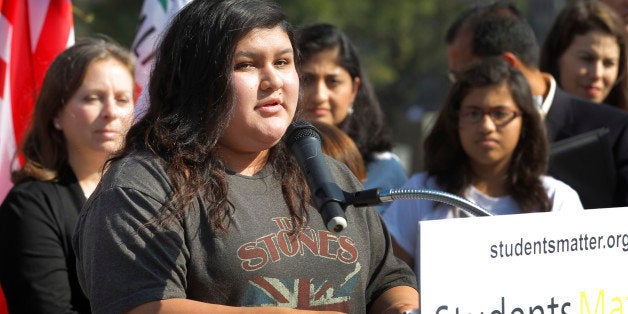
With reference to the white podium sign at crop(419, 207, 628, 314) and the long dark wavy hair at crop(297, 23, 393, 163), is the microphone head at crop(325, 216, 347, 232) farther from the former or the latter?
the long dark wavy hair at crop(297, 23, 393, 163)

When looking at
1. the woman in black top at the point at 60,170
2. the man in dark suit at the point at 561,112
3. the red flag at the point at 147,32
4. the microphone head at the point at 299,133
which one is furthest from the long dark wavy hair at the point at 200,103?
the man in dark suit at the point at 561,112

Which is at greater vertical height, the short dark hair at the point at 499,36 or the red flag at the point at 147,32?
the short dark hair at the point at 499,36

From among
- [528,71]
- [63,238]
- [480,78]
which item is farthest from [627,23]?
[63,238]

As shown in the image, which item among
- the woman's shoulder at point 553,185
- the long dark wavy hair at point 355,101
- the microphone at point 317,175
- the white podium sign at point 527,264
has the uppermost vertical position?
the long dark wavy hair at point 355,101

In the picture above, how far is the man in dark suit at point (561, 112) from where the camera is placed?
4.77 m

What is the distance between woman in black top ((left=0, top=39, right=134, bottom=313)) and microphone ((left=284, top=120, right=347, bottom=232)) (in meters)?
1.33

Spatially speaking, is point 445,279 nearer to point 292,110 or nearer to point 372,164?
point 292,110

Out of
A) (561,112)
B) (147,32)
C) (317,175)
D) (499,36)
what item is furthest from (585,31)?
(317,175)

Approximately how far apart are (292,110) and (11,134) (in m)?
2.28

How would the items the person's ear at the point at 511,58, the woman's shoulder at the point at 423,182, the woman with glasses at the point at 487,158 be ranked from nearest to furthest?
the woman with glasses at the point at 487,158 < the woman's shoulder at the point at 423,182 < the person's ear at the point at 511,58

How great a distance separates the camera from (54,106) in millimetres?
4215

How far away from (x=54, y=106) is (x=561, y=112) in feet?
8.43

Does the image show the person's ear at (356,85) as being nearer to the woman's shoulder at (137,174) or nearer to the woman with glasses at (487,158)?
the woman with glasses at (487,158)

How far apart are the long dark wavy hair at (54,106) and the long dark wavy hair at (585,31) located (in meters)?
Result: 2.82
